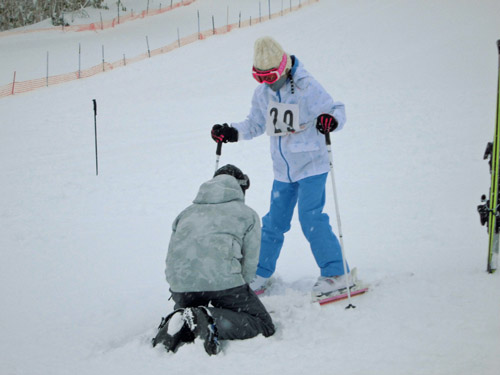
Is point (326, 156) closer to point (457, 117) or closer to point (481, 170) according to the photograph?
point (481, 170)

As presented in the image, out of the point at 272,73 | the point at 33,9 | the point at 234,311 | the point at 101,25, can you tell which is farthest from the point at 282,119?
the point at 33,9

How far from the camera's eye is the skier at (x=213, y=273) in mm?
2725

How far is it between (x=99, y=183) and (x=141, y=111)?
15.2ft

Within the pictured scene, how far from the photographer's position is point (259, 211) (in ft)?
19.8

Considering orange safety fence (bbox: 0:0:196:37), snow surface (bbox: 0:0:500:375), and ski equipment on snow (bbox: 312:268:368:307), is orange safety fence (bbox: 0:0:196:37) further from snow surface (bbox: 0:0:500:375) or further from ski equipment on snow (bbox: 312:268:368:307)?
ski equipment on snow (bbox: 312:268:368:307)

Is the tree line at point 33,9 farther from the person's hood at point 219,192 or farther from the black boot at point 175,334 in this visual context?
the black boot at point 175,334

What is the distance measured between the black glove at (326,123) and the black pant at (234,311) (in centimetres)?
121

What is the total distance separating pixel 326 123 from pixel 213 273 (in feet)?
4.25

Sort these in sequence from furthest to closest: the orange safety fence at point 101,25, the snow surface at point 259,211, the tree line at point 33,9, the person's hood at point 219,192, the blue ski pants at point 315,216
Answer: the tree line at point 33,9, the orange safety fence at point 101,25, the blue ski pants at point 315,216, the person's hood at point 219,192, the snow surface at point 259,211

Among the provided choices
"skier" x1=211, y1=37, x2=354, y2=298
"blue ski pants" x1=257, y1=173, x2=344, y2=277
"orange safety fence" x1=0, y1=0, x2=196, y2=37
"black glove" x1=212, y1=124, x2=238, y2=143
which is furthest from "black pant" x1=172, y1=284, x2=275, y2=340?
"orange safety fence" x1=0, y1=0, x2=196, y2=37

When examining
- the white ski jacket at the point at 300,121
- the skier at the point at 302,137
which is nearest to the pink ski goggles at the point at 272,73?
the skier at the point at 302,137

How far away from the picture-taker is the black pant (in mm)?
2746

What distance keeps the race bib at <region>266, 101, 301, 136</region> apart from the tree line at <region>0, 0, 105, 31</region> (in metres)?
36.9

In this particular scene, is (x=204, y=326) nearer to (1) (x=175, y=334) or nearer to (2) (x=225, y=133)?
(1) (x=175, y=334)
